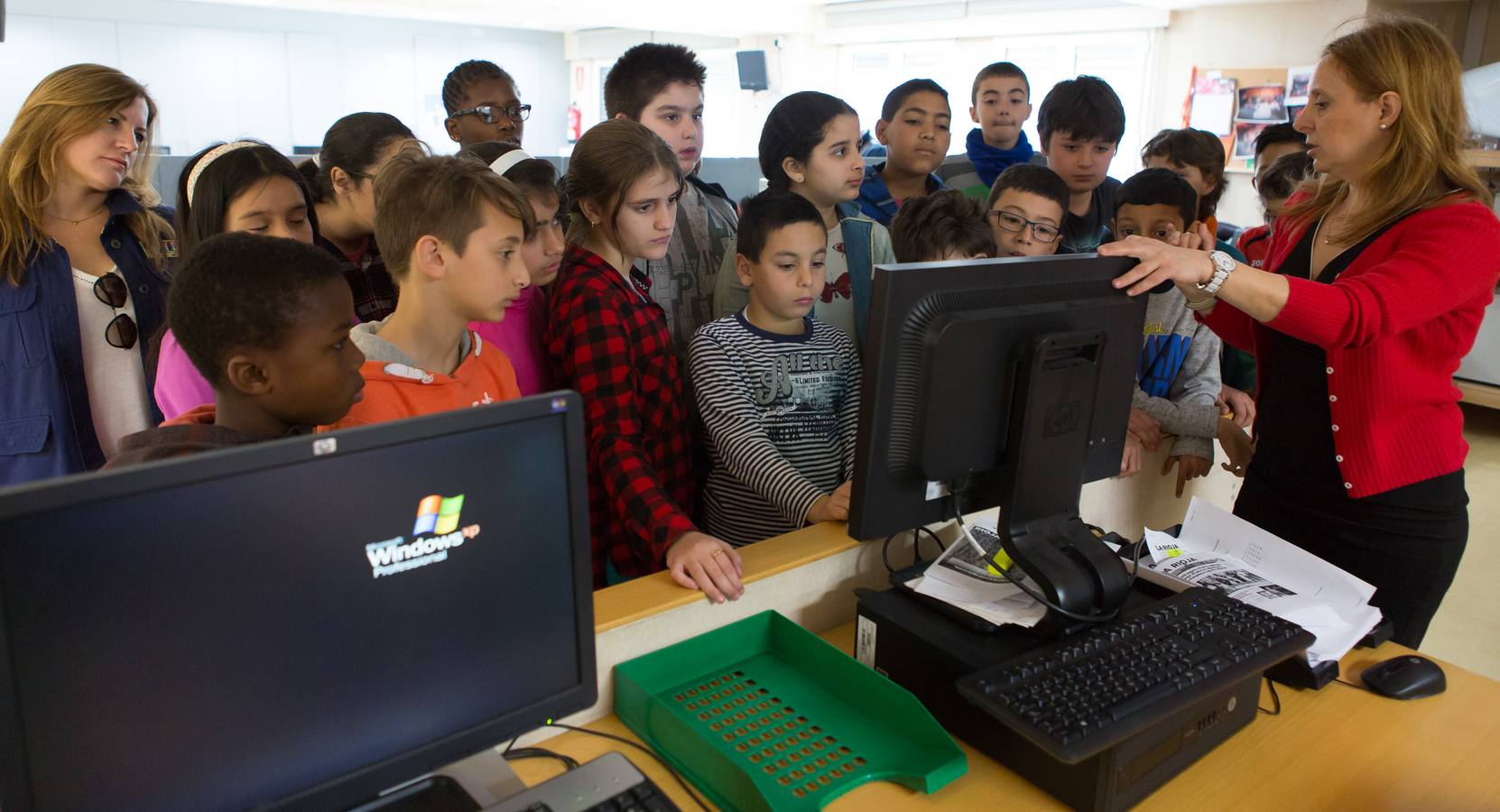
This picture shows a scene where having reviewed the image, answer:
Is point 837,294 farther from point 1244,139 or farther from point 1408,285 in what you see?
point 1244,139

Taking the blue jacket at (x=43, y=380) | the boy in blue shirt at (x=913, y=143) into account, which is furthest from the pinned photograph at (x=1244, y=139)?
the blue jacket at (x=43, y=380)

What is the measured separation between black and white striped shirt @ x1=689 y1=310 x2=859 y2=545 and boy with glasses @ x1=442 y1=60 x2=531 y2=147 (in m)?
1.32

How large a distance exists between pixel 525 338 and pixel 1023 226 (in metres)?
1.06

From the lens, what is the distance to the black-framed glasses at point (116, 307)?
1848mm

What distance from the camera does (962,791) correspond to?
1.02 m

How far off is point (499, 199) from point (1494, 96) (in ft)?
18.0

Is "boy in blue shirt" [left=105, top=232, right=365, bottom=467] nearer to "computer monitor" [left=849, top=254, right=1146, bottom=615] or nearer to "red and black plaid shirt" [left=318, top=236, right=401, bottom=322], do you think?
"computer monitor" [left=849, top=254, right=1146, bottom=615]

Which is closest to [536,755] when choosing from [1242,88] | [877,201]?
[877,201]

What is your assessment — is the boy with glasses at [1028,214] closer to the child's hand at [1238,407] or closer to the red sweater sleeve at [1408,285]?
the child's hand at [1238,407]

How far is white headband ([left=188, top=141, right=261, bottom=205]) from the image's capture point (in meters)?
1.73

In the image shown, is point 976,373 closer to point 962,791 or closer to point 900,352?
point 900,352

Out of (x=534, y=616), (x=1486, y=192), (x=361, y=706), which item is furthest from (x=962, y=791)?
(x=1486, y=192)

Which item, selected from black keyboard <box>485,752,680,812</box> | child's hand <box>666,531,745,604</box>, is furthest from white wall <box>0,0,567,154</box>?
black keyboard <box>485,752,680,812</box>

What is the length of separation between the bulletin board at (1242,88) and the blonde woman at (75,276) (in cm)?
671
